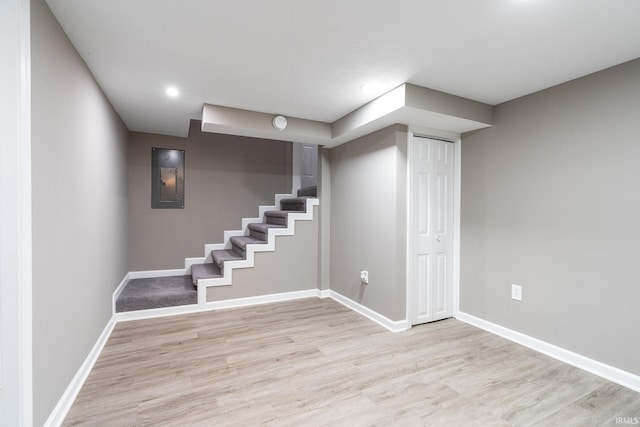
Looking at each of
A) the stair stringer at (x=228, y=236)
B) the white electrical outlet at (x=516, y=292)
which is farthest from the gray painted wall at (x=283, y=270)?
the white electrical outlet at (x=516, y=292)

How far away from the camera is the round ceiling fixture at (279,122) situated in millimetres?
3217

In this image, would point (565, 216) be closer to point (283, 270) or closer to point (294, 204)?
point (283, 270)

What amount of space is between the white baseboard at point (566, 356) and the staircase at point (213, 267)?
8.24ft

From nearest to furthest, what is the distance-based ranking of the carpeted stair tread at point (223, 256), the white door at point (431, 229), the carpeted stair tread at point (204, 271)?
the white door at point (431, 229), the carpeted stair tread at point (204, 271), the carpeted stair tread at point (223, 256)

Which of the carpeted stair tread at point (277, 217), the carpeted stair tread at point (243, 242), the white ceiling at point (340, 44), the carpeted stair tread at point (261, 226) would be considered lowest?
the carpeted stair tread at point (243, 242)

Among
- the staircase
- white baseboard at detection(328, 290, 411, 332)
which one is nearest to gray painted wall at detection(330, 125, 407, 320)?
white baseboard at detection(328, 290, 411, 332)

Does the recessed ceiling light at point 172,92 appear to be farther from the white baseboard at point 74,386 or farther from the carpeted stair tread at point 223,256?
the white baseboard at point 74,386

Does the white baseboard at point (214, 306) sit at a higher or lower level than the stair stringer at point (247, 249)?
lower

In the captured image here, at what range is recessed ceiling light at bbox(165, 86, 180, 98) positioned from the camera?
101 inches

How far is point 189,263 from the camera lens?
171 inches

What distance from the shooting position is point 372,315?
10.6ft

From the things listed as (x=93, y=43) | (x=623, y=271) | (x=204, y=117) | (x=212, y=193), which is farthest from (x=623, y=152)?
(x=212, y=193)

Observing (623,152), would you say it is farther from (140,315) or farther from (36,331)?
(140,315)

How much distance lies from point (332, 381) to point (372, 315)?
50.5 inches
